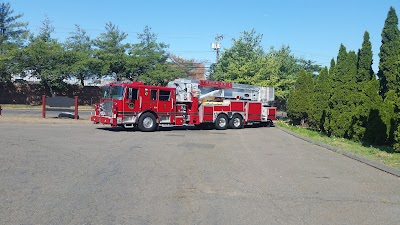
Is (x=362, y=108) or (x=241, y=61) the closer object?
(x=362, y=108)

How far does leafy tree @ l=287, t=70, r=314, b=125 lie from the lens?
29.8 m

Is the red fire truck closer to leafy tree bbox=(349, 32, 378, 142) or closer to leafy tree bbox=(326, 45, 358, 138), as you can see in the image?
leafy tree bbox=(326, 45, 358, 138)

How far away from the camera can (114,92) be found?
72.6 ft

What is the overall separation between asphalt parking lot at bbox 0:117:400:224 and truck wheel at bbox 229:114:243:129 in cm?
1378

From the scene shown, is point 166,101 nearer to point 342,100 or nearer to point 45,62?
point 342,100

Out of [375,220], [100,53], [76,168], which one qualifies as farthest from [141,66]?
[375,220]

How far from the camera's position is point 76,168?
9.75 meters

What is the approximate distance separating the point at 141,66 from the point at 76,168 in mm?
40571

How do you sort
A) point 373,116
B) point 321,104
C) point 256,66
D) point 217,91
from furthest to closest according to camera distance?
point 256,66 → point 217,91 → point 321,104 → point 373,116

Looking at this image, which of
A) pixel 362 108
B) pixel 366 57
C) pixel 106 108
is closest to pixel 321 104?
pixel 362 108

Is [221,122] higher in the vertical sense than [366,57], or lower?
lower

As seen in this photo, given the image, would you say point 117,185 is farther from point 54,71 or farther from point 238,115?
point 54,71

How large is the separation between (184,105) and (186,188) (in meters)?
17.0

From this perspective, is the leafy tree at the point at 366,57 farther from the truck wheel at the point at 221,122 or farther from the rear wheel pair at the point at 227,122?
the truck wheel at the point at 221,122
